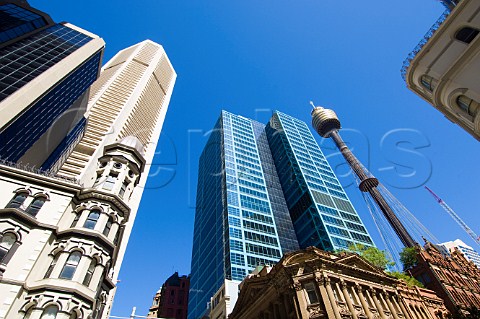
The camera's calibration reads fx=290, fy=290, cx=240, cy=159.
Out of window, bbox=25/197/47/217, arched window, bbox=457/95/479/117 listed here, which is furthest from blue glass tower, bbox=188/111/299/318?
arched window, bbox=457/95/479/117

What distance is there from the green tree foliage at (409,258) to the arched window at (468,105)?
38.3 meters

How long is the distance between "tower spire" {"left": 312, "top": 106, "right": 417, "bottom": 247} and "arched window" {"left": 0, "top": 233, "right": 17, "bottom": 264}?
84104 mm

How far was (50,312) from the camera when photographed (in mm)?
16875

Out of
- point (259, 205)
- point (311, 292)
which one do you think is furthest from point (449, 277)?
point (259, 205)

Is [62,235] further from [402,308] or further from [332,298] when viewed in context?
[402,308]

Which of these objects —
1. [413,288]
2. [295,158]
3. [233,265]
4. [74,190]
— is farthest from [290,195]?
[74,190]

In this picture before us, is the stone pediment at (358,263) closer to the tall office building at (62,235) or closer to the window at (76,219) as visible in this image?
the tall office building at (62,235)

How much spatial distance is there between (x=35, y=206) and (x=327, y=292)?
77.4 ft

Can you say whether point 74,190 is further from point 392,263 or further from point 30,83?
point 392,263

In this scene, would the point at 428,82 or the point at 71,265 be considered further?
the point at 428,82

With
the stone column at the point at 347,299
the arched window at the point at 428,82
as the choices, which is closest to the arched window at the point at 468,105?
the arched window at the point at 428,82

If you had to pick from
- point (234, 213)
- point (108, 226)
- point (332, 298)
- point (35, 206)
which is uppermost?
point (234, 213)

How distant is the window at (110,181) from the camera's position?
24734mm

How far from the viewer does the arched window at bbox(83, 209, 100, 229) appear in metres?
21.4
